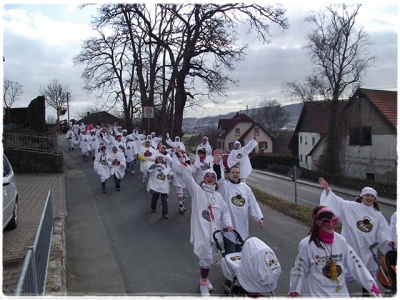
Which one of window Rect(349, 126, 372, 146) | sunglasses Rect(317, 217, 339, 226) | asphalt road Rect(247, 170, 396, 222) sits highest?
window Rect(349, 126, 372, 146)

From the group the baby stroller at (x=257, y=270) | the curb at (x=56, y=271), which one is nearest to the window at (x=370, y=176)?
the curb at (x=56, y=271)

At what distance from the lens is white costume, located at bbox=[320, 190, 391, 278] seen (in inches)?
205

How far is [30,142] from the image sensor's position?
58.1ft

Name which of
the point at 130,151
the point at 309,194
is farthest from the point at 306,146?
the point at 130,151

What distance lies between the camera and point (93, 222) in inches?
364

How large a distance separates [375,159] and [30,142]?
25773 mm

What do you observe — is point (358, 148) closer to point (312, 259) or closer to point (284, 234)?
point (284, 234)

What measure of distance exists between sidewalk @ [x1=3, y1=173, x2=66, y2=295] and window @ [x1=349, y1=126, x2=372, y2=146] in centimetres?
2537

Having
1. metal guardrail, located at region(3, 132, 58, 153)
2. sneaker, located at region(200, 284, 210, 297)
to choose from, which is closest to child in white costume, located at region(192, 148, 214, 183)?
sneaker, located at region(200, 284, 210, 297)

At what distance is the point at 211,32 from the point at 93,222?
15.3m

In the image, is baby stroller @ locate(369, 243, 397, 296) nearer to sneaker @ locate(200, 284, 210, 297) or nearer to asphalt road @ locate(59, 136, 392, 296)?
asphalt road @ locate(59, 136, 392, 296)

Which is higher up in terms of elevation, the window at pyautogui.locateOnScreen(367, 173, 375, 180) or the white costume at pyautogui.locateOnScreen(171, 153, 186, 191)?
the white costume at pyautogui.locateOnScreen(171, 153, 186, 191)

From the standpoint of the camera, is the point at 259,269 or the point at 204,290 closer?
the point at 259,269

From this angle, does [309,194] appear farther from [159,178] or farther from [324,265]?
[324,265]
